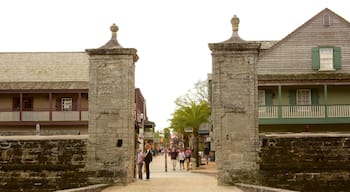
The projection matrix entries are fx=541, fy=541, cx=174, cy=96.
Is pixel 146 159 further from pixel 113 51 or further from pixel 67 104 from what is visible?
pixel 67 104

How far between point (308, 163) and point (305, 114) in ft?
53.2

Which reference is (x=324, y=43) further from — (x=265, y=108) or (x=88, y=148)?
(x=88, y=148)

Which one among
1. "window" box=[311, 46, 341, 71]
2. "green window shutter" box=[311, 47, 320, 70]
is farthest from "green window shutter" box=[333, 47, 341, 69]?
"green window shutter" box=[311, 47, 320, 70]

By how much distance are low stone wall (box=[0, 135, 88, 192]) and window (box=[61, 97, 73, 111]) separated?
80.4 feet

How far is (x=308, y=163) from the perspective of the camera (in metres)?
17.4

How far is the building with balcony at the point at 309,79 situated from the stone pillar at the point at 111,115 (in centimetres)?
1642

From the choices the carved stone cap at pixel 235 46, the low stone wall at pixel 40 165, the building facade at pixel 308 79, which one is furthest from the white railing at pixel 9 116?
the carved stone cap at pixel 235 46

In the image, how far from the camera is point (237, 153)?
57.9 feet

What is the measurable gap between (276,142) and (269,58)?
17.9m

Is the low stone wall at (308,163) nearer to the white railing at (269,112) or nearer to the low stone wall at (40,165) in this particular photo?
the low stone wall at (40,165)

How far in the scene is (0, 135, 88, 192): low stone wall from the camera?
58.0 feet

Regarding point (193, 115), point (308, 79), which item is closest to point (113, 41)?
point (308, 79)

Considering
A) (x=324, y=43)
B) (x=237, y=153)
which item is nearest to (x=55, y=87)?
(x=324, y=43)

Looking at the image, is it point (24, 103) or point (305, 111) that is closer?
point (305, 111)
